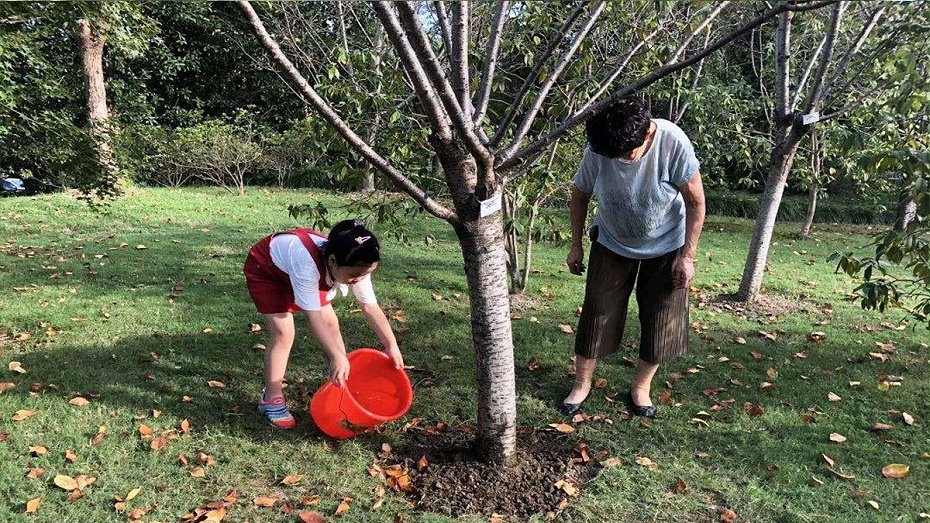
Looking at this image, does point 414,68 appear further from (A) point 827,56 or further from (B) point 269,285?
(A) point 827,56

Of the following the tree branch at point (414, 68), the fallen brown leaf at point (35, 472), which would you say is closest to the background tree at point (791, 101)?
the tree branch at point (414, 68)

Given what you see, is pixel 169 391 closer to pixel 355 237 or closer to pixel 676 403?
pixel 355 237

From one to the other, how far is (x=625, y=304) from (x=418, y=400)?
3.96 feet

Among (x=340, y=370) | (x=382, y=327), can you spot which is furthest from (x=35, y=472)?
(x=382, y=327)

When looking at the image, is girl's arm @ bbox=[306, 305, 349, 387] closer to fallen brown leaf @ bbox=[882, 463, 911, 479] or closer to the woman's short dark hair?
the woman's short dark hair

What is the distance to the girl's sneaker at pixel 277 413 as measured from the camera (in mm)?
3053

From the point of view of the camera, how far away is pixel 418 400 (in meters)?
3.42

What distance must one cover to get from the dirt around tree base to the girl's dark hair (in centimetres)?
91

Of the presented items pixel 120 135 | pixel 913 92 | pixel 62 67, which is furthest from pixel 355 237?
pixel 62 67

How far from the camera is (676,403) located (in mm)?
3449

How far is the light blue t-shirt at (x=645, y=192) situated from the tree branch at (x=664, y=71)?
0.55 metres

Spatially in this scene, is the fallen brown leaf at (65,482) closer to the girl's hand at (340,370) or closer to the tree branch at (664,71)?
the girl's hand at (340,370)

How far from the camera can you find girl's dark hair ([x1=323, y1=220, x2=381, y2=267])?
2.64 m

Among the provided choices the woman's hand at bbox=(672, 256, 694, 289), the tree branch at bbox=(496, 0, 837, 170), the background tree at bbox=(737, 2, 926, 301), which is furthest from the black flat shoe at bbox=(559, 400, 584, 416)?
the background tree at bbox=(737, 2, 926, 301)
